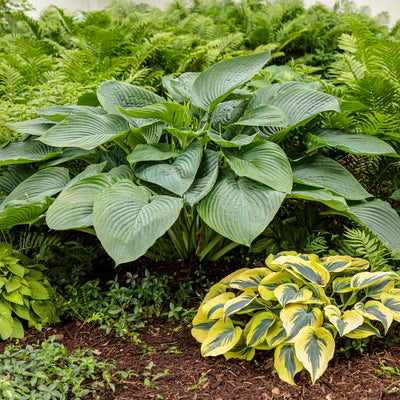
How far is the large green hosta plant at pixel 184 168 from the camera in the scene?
1.76 metres

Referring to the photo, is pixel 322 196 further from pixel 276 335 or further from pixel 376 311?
pixel 276 335

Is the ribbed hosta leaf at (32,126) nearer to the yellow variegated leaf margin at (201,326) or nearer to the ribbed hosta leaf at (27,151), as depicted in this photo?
the ribbed hosta leaf at (27,151)

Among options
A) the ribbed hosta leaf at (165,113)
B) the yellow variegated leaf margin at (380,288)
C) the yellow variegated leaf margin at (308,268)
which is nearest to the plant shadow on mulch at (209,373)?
the yellow variegated leaf margin at (380,288)

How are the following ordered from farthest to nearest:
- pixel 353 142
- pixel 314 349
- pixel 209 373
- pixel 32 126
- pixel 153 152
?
pixel 32 126
pixel 353 142
pixel 153 152
pixel 209 373
pixel 314 349

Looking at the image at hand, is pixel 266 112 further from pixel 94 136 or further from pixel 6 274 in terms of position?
pixel 6 274

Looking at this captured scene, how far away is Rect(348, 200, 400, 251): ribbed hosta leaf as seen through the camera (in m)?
2.02

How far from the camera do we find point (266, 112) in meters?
2.13

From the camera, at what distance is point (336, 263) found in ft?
5.95

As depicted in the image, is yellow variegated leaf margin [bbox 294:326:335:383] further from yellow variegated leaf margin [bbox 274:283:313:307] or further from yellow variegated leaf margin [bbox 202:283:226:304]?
yellow variegated leaf margin [bbox 202:283:226:304]

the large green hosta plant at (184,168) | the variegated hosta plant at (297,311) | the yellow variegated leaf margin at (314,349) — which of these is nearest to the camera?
the yellow variegated leaf margin at (314,349)

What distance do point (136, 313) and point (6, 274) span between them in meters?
0.64

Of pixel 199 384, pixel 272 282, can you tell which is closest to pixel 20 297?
pixel 199 384

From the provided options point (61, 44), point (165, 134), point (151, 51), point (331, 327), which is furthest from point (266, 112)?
point (61, 44)

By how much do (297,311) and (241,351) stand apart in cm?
33
